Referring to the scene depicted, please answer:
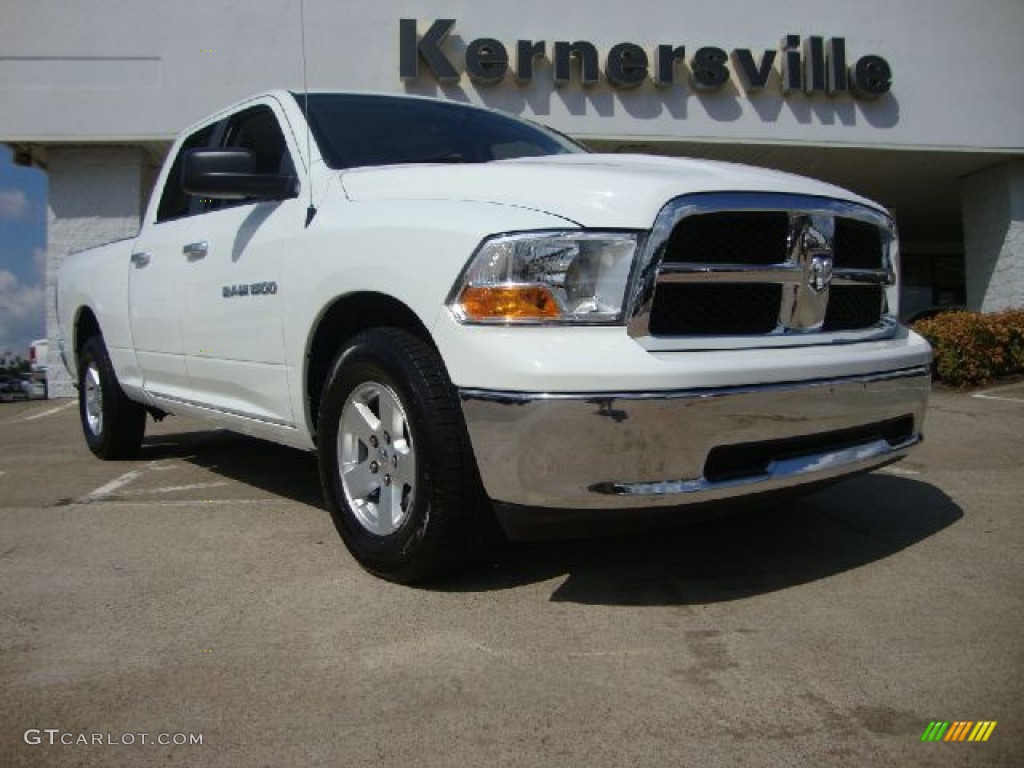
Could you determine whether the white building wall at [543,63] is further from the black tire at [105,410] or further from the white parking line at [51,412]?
the black tire at [105,410]

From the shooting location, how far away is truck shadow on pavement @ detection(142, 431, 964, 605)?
2820mm

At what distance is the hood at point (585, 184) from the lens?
2.47m

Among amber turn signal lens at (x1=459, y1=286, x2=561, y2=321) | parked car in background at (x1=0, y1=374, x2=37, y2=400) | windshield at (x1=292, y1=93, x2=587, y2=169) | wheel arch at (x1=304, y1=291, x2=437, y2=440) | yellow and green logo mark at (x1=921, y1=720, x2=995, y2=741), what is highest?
windshield at (x1=292, y1=93, x2=587, y2=169)

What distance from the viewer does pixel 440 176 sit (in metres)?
2.85

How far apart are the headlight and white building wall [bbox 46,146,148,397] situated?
9.76 metres

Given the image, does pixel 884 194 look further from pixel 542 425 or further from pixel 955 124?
pixel 542 425

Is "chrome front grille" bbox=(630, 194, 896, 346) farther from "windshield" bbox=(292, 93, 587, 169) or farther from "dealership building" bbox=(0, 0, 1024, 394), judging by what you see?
"dealership building" bbox=(0, 0, 1024, 394)

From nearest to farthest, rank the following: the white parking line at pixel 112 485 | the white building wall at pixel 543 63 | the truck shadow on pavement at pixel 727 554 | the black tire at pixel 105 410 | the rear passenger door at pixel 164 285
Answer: the truck shadow on pavement at pixel 727 554
the rear passenger door at pixel 164 285
the white parking line at pixel 112 485
the black tire at pixel 105 410
the white building wall at pixel 543 63

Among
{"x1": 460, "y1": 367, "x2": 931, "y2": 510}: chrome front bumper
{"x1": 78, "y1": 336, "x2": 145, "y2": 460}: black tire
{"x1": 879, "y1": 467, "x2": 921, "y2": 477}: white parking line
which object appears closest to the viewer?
{"x1": 460, "y1": 367, "x2": 931, "y2": 510}: chrome front bumper

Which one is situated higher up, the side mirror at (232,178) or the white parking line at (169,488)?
the side mirror at (232,178)

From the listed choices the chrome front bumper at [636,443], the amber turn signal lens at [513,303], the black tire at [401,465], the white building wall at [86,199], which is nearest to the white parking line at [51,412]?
the white building wall at [86,199]

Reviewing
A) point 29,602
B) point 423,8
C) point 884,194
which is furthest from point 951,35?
point 29,602

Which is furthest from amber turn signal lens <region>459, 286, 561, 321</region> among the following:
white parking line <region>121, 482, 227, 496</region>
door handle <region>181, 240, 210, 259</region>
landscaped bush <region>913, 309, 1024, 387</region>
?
landscaped bush <region>913, 309, 1024, 387</region>

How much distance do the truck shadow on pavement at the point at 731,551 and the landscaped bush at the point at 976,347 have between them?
6.09 meters
